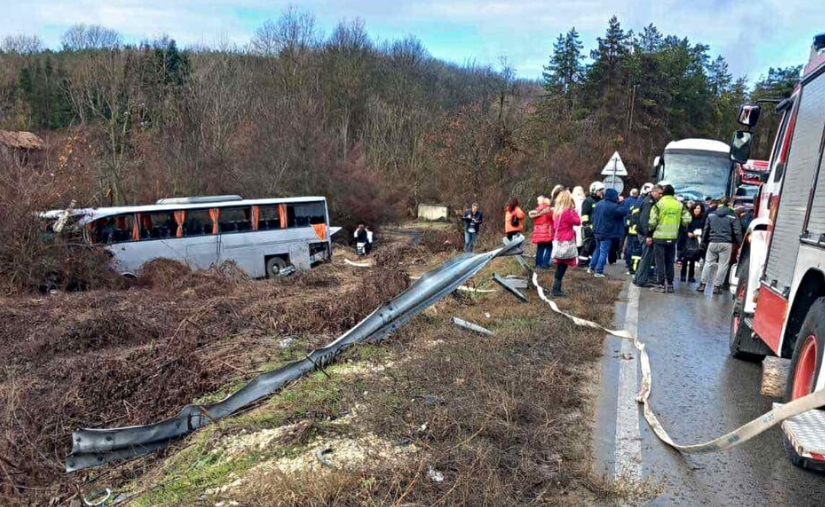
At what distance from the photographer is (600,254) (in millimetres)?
11734

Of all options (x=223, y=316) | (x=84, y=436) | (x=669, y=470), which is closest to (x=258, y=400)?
(x=84, y=436)

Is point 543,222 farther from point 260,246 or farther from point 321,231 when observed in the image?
point 321,231

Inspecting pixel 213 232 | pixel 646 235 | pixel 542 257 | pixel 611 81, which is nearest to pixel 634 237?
pixel 646 235

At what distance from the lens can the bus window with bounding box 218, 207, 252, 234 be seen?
795 inches

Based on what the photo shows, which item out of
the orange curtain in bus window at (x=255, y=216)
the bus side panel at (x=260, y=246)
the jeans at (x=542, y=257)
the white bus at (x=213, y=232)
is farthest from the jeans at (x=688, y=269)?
the orange curtain in bus window at (x=255, y=216)

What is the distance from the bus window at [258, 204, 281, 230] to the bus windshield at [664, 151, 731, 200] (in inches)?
Result: 525

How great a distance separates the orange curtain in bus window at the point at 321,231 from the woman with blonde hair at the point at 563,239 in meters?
14.9

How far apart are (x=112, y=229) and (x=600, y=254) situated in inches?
513

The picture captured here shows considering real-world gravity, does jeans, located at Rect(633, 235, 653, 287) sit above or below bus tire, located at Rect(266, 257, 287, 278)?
above

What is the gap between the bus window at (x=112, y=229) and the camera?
16.5 meters

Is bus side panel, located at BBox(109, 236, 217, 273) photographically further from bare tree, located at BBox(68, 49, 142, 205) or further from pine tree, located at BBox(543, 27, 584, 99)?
A: pine tree, located at BBox(543, 27, 584, 99)

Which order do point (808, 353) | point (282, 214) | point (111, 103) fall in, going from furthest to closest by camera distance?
1. point (111, 103)
2. point (282, 214)
3. point (808, 353)

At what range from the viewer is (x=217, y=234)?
20.0 m

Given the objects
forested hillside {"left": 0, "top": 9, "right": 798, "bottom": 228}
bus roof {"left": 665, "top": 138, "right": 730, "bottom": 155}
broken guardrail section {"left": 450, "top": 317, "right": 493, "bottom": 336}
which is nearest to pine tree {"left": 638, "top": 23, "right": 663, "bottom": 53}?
forested hillside {"left": 0, "top": 9, "right": 798, "bottom": 228}
